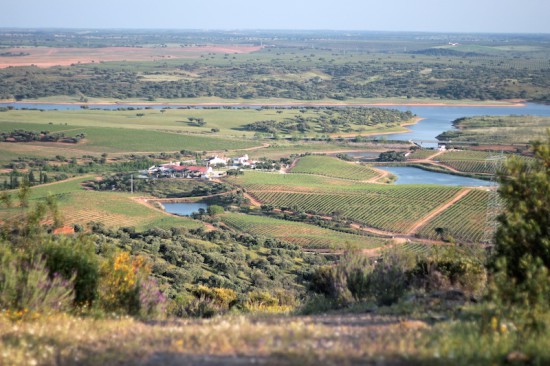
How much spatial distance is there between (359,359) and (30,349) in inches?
163

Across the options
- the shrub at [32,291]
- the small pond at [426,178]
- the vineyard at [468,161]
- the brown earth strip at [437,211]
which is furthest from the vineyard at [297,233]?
the shrub at [32,291]

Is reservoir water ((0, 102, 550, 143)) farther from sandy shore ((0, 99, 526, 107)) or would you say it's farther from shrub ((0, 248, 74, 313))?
shrub ((0, 248, 74, 313))

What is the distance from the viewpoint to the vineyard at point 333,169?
219 ft

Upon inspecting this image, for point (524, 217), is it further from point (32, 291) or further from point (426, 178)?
point (426, 178)

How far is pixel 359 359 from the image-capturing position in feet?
29.9

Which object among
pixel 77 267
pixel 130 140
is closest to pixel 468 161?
pixel 130 140

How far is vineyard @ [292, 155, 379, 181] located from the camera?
66.8 metres

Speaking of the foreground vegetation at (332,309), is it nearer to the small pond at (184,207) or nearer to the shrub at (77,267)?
the shrub at (77,267)

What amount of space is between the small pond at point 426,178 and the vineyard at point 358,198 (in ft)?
24.0

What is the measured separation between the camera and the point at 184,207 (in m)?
54.6

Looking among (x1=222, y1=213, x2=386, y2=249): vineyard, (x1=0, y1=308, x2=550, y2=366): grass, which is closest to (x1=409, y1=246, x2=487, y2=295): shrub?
(x1=0, y1=308, x2=550, y2=366): grass

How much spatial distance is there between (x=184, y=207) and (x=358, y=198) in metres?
12.2

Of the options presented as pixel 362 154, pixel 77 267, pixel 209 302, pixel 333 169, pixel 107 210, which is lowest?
pixel 362 154

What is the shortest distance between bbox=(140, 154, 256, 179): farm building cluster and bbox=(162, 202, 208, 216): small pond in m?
8.66
